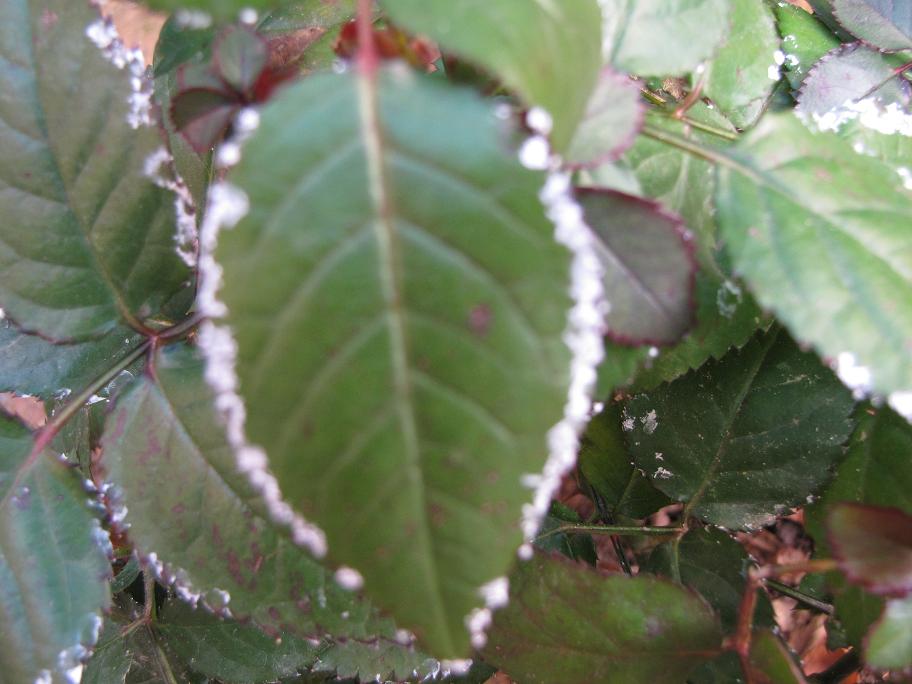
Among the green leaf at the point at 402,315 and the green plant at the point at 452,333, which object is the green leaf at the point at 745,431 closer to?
the green plant at the point at 452,333

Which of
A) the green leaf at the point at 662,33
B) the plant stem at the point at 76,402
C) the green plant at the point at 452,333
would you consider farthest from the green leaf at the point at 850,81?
the plant stem at the point at 76,402

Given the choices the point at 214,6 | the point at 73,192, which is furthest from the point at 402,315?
the point at 73,192

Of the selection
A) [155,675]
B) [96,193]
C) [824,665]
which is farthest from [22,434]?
[824,665]

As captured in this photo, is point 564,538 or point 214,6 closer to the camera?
point 214,6

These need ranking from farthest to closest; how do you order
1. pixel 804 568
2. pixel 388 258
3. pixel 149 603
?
pixel 149 603 < pixel 804 568 < pixel 388 258

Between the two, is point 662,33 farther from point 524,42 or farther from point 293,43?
point 293,43

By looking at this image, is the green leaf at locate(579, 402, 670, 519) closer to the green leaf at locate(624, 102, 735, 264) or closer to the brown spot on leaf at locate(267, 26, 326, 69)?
the green leaf at locate(624, 102, 735, 264)

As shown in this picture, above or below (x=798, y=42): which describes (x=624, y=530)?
below
